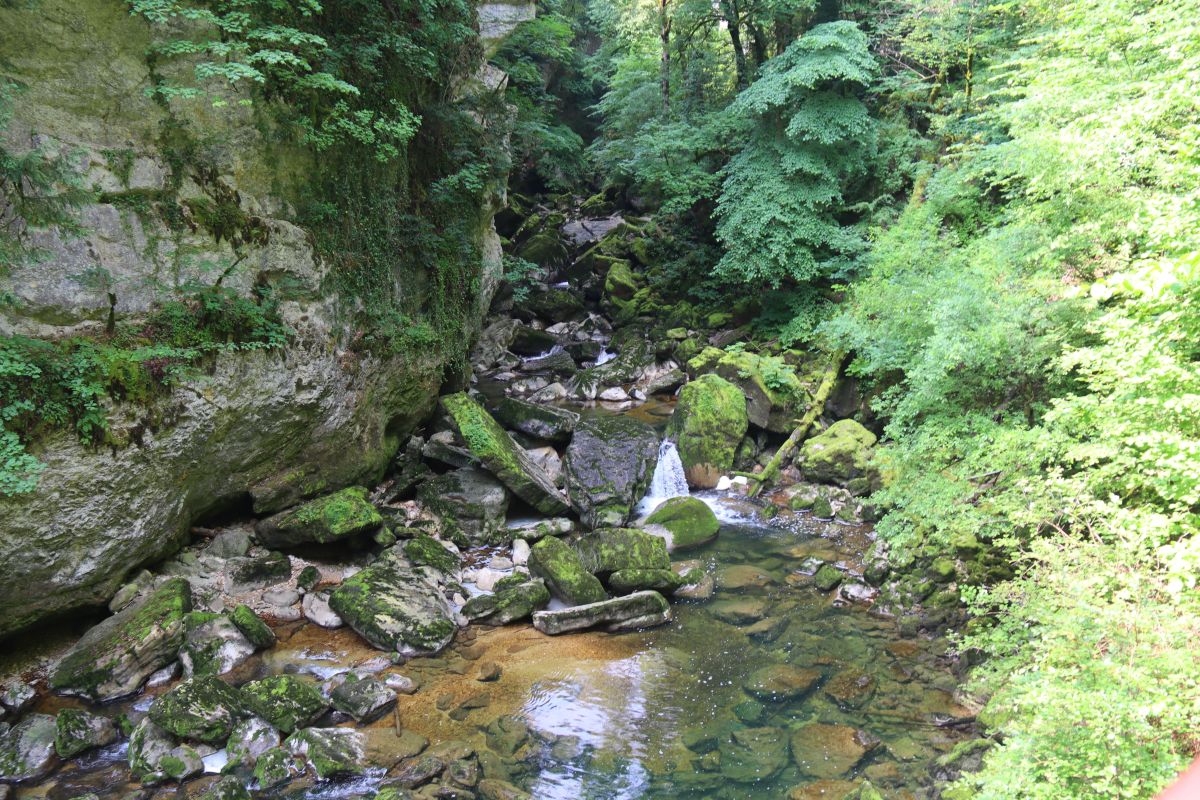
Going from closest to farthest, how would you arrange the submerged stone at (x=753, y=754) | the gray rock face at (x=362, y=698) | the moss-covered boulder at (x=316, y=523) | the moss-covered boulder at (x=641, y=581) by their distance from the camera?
the submerged stone at (x=753, y=754) → the gray rock face at (x=362, y=698) → the moss-covered boulder at (x=316, y=523) → the moss-covered boulder at (x=641, y=581)

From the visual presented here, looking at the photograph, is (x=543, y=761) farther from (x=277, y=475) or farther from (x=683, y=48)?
(x=683, y=48)

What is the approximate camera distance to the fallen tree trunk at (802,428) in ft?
43.2

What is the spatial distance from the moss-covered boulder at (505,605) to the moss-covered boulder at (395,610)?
34 centimetres

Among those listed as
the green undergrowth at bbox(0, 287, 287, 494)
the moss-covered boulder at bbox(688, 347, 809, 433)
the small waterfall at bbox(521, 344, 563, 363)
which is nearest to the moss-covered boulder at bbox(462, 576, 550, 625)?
the green undergrowth at bbox(0, 287, 287, 494)

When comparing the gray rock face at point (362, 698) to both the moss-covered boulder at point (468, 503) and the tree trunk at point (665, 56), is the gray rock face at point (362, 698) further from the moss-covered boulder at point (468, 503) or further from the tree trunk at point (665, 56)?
the tree trunk at point (665, 56)

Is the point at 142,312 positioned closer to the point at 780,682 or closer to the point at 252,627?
the point at 252,627

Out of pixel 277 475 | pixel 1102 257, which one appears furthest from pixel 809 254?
pixel 277 475

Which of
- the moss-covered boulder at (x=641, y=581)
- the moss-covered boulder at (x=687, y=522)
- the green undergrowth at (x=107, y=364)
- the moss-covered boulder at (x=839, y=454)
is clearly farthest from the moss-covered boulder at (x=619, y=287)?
the green undergrowth at (x=107, y=364)

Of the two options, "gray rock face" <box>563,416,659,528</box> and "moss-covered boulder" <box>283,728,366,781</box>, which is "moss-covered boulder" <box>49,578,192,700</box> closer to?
"moss-covered boulder" <box>283,728,366,781</box>

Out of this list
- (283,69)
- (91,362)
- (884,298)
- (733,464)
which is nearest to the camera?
(91,362)

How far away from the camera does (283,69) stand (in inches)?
326

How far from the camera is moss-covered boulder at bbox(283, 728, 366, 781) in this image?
6.04 metres

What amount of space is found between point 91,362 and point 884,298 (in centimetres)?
1207

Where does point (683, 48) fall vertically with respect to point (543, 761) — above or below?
above
